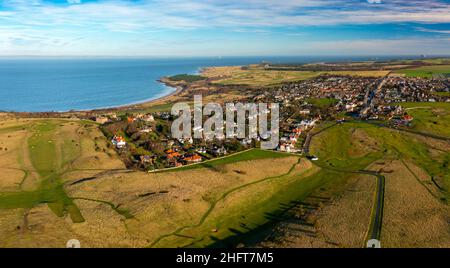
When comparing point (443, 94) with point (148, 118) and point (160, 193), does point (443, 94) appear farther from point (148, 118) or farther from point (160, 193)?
point (160, 193)

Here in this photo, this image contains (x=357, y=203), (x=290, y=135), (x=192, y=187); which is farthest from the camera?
(x=290, y=135)

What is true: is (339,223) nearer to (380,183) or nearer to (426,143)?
(380,183)

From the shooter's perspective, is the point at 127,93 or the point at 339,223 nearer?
the point at 339,223

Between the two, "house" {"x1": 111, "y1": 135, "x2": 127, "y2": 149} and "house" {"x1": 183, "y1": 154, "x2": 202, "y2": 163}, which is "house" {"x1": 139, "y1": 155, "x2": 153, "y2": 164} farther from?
"house" {"x1": 111, "y1": 135, "x2": 127, "y2": 149}

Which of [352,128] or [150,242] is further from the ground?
[352,128]

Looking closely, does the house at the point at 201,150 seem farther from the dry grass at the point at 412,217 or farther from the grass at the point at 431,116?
the grass at the point at 431,116

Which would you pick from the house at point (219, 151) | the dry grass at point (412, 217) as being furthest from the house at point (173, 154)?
the dry grass at point (412, 217)

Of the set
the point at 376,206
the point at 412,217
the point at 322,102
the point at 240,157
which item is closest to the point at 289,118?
the point at 322,102
